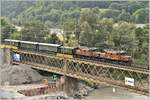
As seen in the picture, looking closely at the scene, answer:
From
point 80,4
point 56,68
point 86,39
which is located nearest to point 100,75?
point 56,68

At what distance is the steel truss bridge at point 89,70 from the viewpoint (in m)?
32.9

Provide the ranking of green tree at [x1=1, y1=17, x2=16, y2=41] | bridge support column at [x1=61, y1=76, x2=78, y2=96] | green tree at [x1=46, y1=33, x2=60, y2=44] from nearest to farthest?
1. bridge support column at [x1=61, y1=76, x2=78, y2=96]
2. green tree at [x1=46, y1=33, x2=60, y2=44]
3. green tree at [x1=1, y1=17, x2=16, y2=41]

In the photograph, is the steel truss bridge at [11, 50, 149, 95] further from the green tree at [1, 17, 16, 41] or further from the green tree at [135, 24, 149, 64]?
the green tree at [1, 17, 16, 41]

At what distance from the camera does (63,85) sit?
39.1 metres

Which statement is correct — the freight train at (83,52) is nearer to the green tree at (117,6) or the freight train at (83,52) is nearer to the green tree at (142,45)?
the green tree at (142,45)

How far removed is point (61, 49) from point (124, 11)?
41.2 m

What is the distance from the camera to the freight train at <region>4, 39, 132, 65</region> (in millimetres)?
35634

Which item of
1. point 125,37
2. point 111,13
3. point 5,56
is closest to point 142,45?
point 125,37

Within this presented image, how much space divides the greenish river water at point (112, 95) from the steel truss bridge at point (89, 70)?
189cm

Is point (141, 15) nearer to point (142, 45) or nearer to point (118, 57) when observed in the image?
point (142, 45)

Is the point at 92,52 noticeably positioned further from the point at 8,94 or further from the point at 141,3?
the point at 141,3

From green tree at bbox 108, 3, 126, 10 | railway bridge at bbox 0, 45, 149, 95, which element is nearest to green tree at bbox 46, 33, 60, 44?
railway bridge at bbox 0, 45, 149, 95

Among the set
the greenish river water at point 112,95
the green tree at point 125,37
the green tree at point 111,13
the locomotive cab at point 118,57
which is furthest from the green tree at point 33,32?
the locomotive cab at point 118,57

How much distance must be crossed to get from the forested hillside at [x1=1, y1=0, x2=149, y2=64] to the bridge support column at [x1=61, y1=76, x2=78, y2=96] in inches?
425
